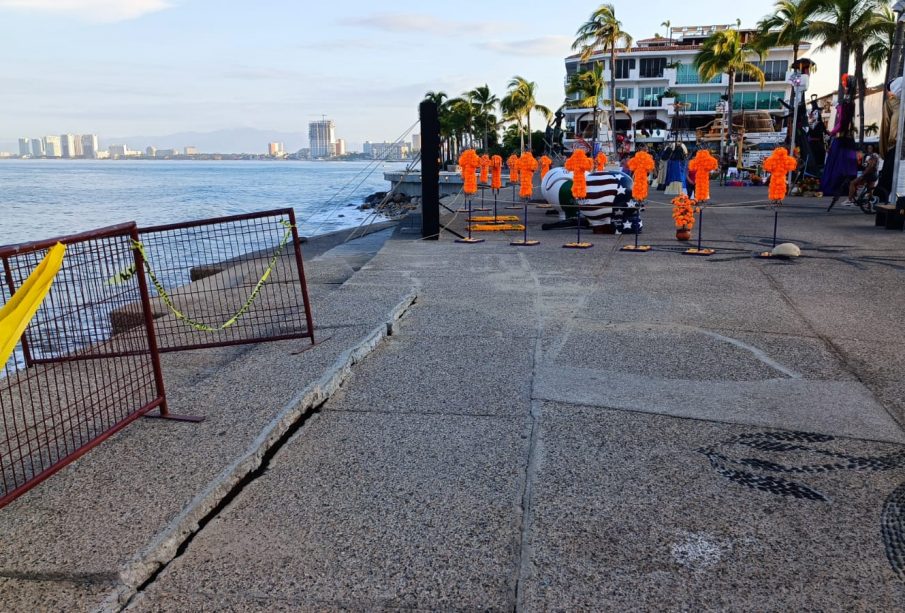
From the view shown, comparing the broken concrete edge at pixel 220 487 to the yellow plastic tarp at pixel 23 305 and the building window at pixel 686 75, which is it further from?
the building window at pixel 686 75

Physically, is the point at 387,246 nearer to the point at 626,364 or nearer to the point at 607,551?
the point at 626,364

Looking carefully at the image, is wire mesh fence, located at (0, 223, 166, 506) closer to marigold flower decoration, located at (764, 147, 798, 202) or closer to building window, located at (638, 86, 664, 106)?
marigold flower decoration, located at (764, 147, 798, 202)

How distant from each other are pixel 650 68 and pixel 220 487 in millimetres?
89389

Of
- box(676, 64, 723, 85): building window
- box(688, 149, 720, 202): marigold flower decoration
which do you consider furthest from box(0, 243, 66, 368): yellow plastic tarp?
box(676, 64, 723, 85): building window

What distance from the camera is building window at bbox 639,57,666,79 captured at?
8388 centimetres

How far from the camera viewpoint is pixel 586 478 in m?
4.19

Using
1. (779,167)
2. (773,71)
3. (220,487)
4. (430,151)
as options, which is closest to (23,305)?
(220,487)

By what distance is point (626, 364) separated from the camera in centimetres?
659

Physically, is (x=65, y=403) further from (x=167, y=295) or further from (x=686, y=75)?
(x=686, y=75)

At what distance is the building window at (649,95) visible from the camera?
83750 millimetres

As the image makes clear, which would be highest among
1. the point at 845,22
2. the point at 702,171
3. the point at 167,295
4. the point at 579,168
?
the point at 845,22

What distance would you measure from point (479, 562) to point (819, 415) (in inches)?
131

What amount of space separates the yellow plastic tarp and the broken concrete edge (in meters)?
1.13

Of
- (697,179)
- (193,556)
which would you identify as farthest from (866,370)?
(697,179)
